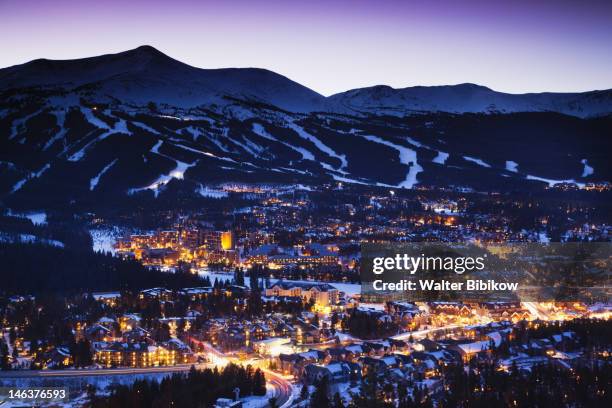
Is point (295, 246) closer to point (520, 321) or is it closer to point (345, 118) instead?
point (520, 321)

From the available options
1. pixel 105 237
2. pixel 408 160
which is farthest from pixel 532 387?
pixel 408 160

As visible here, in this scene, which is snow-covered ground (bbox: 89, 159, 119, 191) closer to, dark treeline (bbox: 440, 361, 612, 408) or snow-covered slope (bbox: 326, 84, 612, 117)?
dark treeline (bbox: 440, 361, 612, 408)

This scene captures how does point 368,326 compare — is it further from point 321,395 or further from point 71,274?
point 71,274

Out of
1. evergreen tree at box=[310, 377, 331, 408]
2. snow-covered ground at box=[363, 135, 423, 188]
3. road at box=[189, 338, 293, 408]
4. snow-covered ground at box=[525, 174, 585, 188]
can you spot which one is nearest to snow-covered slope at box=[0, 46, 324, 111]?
snow-covered ground at box=[363, 135, 423, 188]

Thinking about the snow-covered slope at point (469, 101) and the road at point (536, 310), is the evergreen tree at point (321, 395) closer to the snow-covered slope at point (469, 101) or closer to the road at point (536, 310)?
the road at point (536, 310)

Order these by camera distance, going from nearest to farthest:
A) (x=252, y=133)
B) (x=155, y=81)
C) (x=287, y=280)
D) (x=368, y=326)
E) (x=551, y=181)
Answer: (x=368, y=326)
(x=287, y=280)
(x=551, y=181)
(x=252, y=133)
(x=155, y=81)

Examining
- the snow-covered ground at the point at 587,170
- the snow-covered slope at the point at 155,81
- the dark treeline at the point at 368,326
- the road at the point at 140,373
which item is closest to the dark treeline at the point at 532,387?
the road at the point at 140,373
